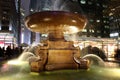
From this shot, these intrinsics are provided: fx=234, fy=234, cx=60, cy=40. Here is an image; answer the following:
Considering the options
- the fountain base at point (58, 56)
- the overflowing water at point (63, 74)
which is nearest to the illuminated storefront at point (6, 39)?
the overflowing water at point (63, 74)

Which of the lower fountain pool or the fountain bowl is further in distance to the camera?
the fountain bowl

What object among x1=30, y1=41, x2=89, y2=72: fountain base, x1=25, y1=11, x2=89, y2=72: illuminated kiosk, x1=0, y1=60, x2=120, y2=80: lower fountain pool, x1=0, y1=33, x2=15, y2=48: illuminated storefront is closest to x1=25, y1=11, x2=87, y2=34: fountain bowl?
x1=25, y1=11, x2=89, y2=72: illuminated kiosk

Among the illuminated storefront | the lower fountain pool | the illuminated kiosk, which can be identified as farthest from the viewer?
the illuminated storefront

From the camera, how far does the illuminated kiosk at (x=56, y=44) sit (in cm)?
992

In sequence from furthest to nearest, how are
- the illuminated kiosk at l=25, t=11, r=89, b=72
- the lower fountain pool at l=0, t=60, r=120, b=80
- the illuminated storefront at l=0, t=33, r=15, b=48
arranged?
the illuminated storefront at l=0, t=33, r=15, b=48, the illuminated kiosk at l=25, t=11, r=89, b=72, the lower fountain pool at l=0, t=60, r=120, b=80

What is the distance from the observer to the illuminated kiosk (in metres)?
9.92

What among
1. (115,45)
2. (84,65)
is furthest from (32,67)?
(115,45)

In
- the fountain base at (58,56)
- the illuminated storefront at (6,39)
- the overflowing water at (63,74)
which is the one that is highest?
the illuminated storefront at (6,39)

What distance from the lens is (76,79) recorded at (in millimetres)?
7750

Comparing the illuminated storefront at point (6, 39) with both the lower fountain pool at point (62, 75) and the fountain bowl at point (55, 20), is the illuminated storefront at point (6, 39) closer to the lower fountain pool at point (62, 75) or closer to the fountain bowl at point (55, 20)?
the fountain bowl at point (55, 20)

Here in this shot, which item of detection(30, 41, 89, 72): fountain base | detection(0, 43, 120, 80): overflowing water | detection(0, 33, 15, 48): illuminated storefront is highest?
detection(0, 33, 15, 48): illuminated storefront

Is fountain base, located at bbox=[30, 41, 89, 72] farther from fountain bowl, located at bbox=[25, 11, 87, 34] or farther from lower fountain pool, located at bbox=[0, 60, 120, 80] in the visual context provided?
fountain bowl, located at bbox=[25, 11, 87, 34]

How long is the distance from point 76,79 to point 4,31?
6281 centimetres

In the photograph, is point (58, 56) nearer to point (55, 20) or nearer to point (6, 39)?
point (55, 20)
